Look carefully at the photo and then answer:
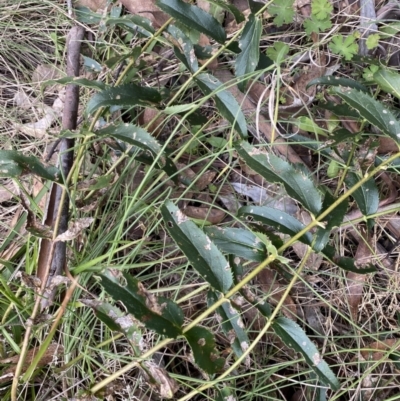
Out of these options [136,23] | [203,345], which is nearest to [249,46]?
[136,23]

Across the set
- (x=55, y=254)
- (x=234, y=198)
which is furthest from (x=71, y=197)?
(x=234, y=198)

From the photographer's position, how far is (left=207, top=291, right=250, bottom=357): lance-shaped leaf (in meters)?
0.90

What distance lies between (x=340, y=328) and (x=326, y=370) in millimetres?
397

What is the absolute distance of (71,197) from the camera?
98 cm

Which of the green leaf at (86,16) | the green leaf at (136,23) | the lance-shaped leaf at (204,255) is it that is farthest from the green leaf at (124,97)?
the green leaf at (86,16)

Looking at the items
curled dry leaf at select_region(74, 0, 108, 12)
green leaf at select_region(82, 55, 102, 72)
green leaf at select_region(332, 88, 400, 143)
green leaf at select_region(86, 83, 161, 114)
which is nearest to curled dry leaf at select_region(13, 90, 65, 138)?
green leaf at select_region(82, 55, 102, 72)

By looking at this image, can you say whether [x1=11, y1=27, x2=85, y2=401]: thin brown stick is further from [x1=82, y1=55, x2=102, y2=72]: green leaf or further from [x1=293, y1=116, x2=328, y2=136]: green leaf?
[x1=293, y1=116, x2=328, y2=136]: green leaf

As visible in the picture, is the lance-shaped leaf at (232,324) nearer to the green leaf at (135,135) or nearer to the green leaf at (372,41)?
the green leaf at (135,135)

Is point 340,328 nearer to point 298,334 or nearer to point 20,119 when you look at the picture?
point 298,334

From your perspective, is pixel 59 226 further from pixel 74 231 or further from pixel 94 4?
pixel 94 4

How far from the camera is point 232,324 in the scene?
0.92 metres

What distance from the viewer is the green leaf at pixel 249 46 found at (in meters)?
0.98

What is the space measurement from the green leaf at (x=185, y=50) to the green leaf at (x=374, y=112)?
328 mm

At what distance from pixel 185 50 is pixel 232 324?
61cm
